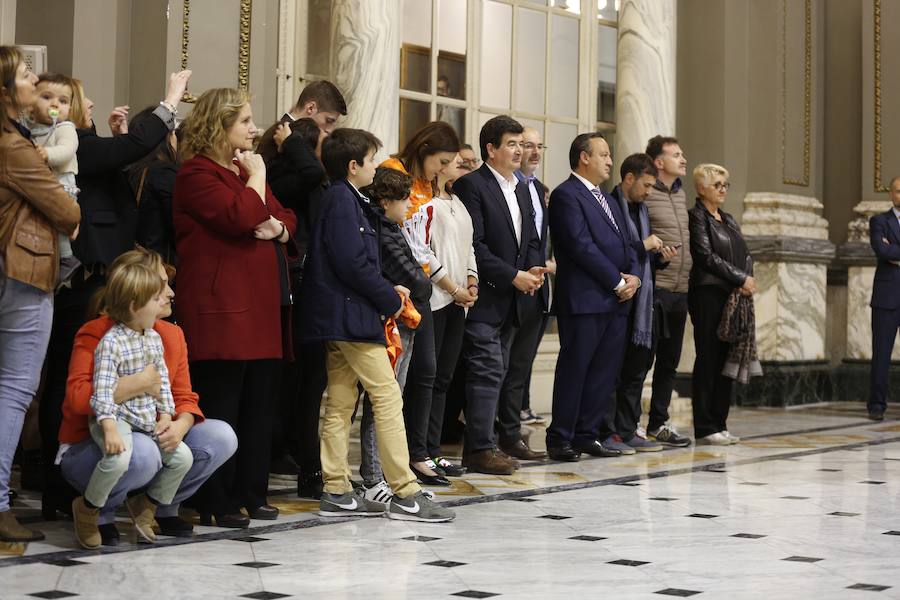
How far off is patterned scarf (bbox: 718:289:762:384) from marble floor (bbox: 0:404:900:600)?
1106 mm

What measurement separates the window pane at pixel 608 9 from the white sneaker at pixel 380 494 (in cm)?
578

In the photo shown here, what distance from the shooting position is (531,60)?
30.5 ft

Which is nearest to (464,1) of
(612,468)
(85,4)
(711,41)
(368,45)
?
(368,45)

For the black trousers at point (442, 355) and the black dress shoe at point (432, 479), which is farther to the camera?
the black trousers at point (442, 355)

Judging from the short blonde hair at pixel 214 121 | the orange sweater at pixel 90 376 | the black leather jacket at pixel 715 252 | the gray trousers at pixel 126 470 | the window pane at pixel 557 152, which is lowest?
the gray trousers at pixel 126 470

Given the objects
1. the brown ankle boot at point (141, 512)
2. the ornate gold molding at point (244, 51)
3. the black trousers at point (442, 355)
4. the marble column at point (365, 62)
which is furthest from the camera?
the marble column at point (365, 62)

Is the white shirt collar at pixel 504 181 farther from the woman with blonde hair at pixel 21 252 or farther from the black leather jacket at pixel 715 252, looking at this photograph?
the woman with blonde hair at pixel 21 252

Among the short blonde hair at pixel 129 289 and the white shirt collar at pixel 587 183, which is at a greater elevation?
the white shirt collar at pixel 587 183

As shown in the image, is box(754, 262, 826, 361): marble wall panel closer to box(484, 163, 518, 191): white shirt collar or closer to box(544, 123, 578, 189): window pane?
box(544, 123, 578, 189): window pane

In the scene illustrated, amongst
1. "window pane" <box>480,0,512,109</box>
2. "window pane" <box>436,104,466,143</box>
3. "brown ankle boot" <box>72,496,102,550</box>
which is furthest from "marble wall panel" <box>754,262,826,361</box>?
"brown ankle boot" <box>72,496,102,550</box>

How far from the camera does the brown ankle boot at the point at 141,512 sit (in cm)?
405

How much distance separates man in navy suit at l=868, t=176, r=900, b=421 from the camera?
9000 millimetres

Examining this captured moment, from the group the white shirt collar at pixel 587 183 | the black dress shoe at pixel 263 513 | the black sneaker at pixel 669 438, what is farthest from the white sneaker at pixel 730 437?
the black dress shoe at pixel 263 513

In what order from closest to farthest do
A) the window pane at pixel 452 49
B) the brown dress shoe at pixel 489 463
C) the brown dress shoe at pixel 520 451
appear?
the brown dress shoe at pixel 489 463, the brown dress shoe at pixel 520 451, the window pane at pixel 452 49
